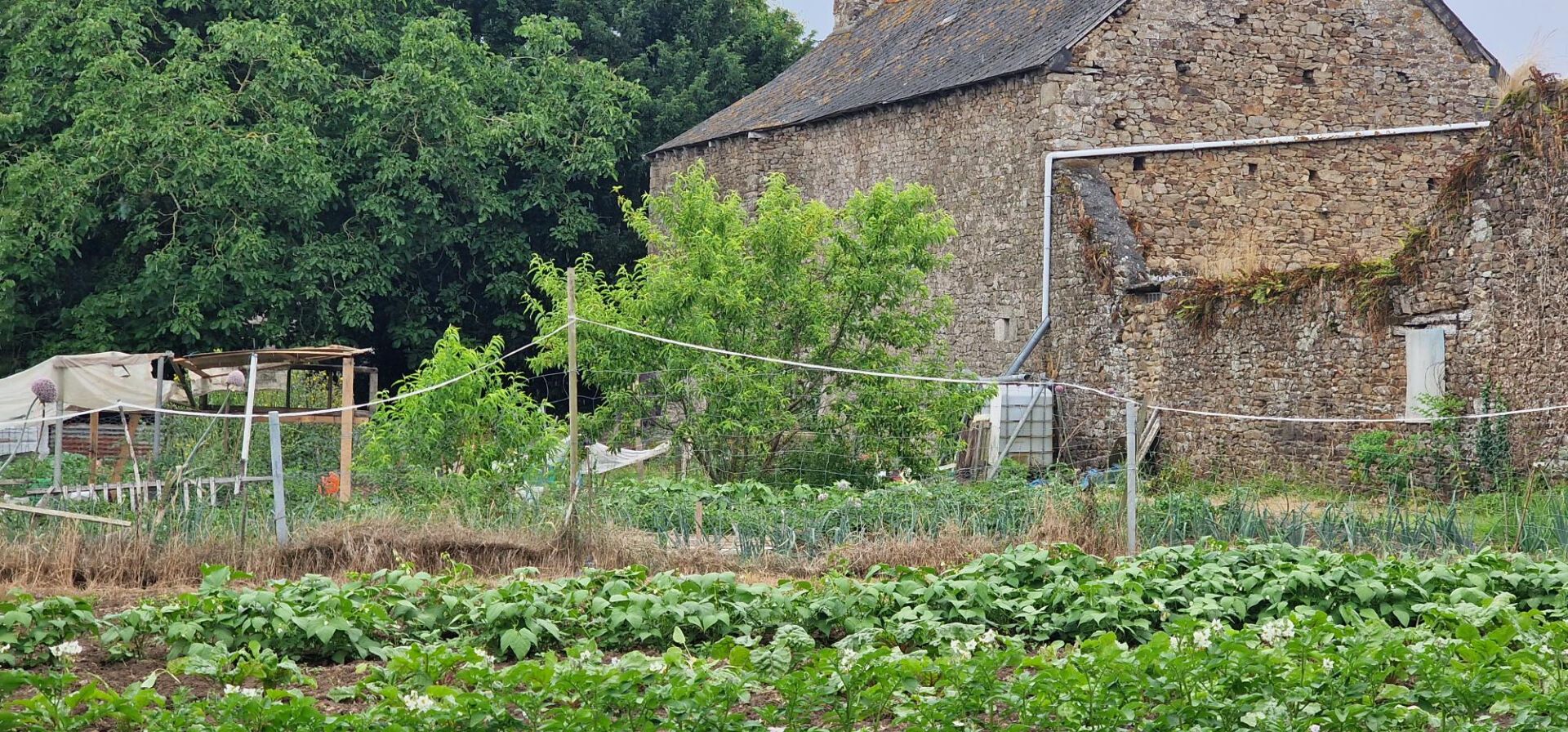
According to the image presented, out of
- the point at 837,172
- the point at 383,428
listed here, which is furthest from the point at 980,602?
the point at 837,172

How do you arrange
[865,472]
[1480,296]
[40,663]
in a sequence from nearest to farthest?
[40,663], [1480,296], [865,472]

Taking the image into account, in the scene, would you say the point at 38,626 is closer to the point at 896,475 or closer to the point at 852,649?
the point at 852,649

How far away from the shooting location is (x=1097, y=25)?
18875mm

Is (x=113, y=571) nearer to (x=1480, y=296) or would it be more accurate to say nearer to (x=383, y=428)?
(x=383, y=428)

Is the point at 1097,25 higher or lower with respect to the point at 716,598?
higher

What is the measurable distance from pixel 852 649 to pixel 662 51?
24194mm

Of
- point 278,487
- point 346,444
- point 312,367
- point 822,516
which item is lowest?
point 822,516

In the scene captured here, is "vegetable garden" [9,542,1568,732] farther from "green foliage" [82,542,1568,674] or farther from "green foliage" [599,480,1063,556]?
"green foliage" [599,480,1063,556]

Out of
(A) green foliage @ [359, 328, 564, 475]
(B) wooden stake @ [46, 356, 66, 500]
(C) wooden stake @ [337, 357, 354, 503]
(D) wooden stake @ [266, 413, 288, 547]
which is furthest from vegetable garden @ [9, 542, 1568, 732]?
(B) wooden stake @ [46, 356, 66, 500]

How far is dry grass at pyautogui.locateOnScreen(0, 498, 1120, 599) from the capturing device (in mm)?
9273

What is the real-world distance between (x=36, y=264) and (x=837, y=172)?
10709mm

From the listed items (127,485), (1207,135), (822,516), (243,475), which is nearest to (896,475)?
(822,516)

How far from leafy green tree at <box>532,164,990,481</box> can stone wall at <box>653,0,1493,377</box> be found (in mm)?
3258

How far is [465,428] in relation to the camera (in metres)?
11.7
